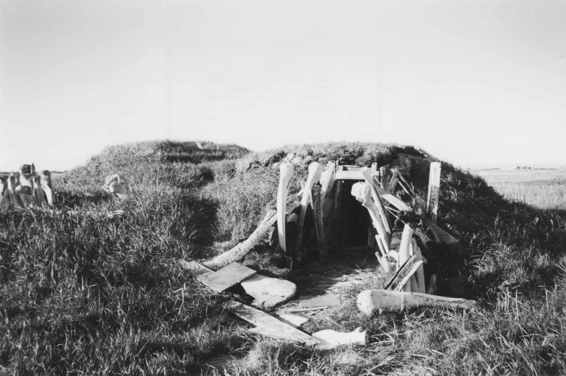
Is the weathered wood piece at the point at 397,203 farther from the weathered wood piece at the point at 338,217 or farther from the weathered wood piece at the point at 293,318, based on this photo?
the weathered wood piece at the point at 293,318

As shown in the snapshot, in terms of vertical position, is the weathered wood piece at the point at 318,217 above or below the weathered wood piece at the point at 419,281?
above

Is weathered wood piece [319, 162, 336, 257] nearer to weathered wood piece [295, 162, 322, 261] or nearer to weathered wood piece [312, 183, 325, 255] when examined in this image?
weathered wood piece [312, 183, 325, 255]

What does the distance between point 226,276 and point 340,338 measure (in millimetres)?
1750

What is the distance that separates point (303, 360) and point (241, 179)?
6.14m

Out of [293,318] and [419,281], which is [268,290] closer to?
[293,318]

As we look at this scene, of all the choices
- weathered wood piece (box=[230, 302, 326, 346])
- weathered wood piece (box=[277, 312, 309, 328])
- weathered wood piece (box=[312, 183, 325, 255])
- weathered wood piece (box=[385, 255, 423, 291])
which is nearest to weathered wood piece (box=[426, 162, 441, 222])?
weathered wood piece (box=[312, 183, 325, 255])

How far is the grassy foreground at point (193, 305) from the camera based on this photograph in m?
3.50

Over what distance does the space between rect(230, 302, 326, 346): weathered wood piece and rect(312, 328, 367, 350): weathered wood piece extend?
0.24 ft

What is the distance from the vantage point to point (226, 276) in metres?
5.16

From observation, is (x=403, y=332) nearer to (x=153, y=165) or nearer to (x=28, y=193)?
(x=28, y=193)

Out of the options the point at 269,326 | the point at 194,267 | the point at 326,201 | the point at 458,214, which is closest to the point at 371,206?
the point at 326,201

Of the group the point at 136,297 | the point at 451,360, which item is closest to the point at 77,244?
the point at 136,297

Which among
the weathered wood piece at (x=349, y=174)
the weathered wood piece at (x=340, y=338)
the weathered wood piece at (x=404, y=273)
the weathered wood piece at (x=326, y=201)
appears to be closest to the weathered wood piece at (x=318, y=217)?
the weathered wood piece at (x=326, y=201)

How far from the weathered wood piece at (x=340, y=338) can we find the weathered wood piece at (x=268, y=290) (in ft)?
2.94
